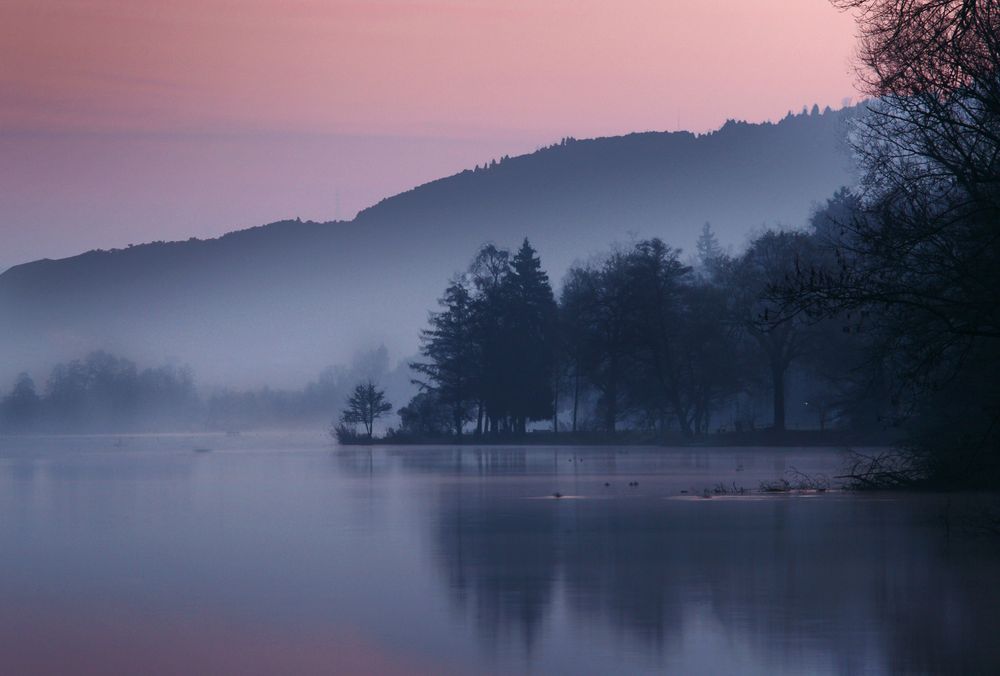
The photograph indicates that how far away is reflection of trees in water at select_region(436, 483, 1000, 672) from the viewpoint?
12.4 metres

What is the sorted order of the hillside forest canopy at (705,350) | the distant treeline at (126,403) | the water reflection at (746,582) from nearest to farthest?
the water reflection at (746,582)
the hillside forest canopy at (705,350)
the distant treeline at (126,403)

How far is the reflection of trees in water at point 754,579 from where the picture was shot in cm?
1241

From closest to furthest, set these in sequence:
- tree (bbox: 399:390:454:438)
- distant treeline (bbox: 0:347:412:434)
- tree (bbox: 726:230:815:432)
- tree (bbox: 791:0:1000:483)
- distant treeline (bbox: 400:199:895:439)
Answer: tree (bbox: 791:0:1000:483) < tree (bbox: 726:230:815:432) < distant treeline (bbox: 400:199:895:439) < tree (bbox: 399:390:454:438) < distant treeline (bbox: 0:347:412:434)

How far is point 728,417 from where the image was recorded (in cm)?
10469

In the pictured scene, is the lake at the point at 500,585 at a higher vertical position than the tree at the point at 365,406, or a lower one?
lower

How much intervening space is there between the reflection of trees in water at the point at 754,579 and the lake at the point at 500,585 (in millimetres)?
45

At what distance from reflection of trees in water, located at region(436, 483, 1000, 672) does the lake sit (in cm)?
4

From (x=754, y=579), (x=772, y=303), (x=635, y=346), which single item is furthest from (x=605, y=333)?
(x=754, y=579)

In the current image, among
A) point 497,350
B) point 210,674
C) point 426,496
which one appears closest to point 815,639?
point 210,674

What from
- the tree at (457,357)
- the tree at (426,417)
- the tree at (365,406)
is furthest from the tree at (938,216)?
the tree at (365,406)

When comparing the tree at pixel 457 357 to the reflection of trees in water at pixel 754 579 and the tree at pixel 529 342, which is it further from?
the reflection of trees in water at pixel 754 579

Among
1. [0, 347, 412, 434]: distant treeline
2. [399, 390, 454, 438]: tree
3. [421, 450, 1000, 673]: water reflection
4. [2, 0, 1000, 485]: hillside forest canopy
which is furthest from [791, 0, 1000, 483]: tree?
[0, 347, 412, 434]: distant treeline

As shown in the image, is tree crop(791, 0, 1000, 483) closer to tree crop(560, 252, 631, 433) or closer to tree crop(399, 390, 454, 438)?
tree crop(560, 252, 631, 433)

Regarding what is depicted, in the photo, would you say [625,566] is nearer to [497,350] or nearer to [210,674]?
[210,674]
